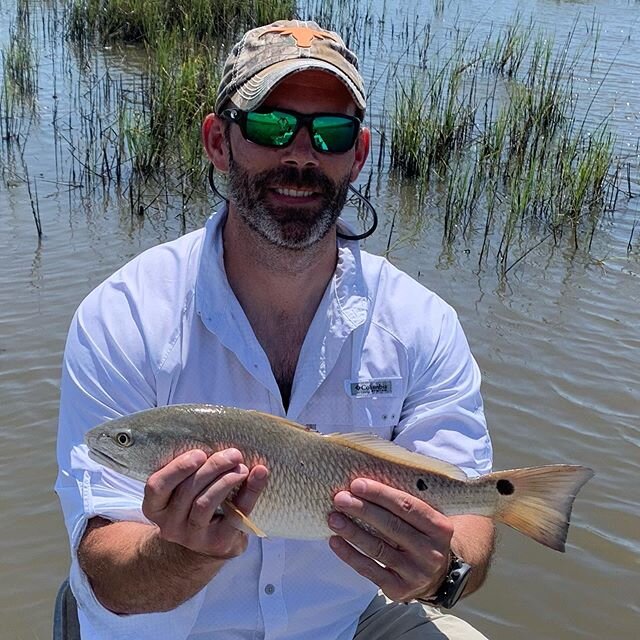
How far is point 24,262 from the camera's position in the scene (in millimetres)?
7301

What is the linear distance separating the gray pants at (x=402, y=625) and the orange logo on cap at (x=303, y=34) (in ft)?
6.55

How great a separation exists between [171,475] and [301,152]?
1.25 m

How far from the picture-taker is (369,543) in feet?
7.15

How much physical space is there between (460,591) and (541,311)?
5.05 meters

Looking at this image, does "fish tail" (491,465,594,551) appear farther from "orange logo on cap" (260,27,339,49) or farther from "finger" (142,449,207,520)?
"orange logo on cap" (260,27,339,49)

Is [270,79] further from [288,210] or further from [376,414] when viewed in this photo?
[376,414]

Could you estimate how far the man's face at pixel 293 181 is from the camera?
2770 mm

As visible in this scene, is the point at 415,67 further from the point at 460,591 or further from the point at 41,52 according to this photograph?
the point at 460,591

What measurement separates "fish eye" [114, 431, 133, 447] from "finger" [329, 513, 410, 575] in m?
0.55

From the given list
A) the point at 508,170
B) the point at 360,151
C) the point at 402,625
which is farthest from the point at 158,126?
the point at 402,625

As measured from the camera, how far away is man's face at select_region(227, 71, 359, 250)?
277cm

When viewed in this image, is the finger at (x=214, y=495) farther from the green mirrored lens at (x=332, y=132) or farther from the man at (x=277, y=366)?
the green mirrored lens at (x=332, y=132)

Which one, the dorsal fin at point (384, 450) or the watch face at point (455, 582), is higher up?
the dorsal fin at point (384, 450)

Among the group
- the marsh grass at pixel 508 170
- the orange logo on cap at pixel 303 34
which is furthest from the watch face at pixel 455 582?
the marsh grass at pixel 508 170
